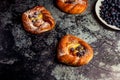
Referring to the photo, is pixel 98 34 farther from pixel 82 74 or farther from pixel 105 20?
pixel 82 74

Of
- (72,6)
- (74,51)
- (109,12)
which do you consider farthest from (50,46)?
(109,12)

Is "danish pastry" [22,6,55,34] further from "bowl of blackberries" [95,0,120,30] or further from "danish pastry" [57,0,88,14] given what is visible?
"bowl of blackberries" [95,0,120,30]

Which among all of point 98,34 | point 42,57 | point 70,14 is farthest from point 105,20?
point 42,57

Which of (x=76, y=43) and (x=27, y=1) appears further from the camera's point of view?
(x=27, y=1)

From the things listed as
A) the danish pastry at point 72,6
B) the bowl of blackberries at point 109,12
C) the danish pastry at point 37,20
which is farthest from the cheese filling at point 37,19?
the bowl of blackberries at point 109,12

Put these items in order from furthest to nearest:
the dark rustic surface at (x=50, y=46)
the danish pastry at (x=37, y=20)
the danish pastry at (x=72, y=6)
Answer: the danish pastry at (x=72, y=6), the danish pastry at (x=37, y=20), the dark rustic surface at (x=50, y=46)

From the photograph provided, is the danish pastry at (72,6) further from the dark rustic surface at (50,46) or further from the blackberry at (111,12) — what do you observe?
the blackberry at (111,12)

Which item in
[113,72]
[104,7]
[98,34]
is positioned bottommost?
[113,72]

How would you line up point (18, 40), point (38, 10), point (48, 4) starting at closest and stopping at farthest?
point (18, 40) < point (38, 10) < point (48, 4)
